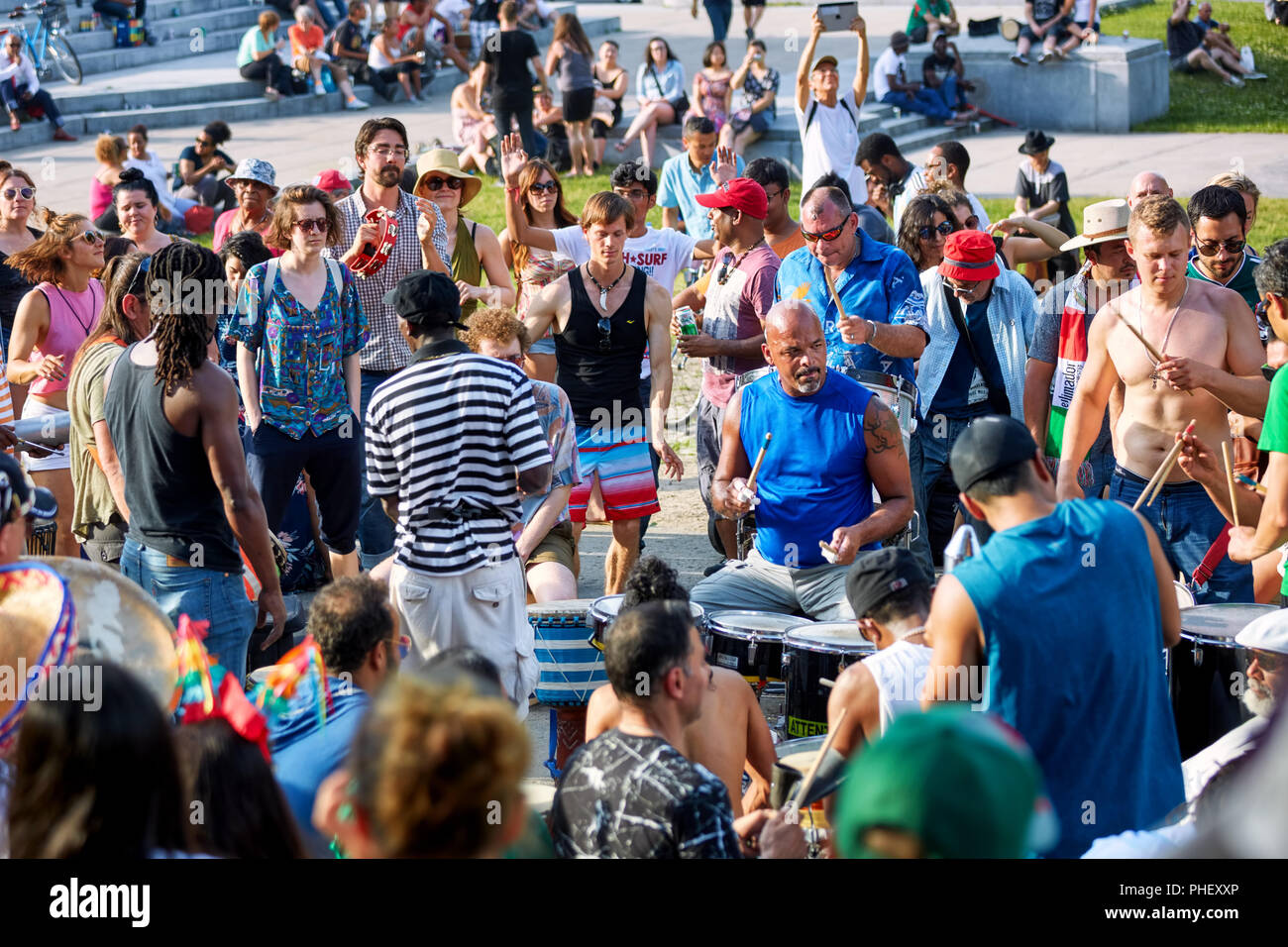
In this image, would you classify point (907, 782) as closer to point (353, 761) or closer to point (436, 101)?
point (353, 761)

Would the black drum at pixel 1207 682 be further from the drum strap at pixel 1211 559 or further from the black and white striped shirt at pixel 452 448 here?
the black and white striped shirt at pixel 452 448

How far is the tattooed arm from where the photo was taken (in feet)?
19.0

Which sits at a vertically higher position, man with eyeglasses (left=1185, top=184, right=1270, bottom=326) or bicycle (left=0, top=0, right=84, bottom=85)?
bicycle (left=0, top=0, right=84, bottom=85)

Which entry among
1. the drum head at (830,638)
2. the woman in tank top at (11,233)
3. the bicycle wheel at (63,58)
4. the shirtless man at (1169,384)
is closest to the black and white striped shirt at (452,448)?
the drum head at (830,638)

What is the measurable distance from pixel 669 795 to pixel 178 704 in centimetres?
147

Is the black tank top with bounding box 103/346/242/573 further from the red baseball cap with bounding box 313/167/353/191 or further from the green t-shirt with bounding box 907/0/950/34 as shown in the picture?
→ the green t-shirt with bounding box 907/0/950/34

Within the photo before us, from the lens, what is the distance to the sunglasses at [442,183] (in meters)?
7.87

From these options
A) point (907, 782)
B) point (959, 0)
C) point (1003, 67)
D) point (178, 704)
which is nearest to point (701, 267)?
point (178, 704)

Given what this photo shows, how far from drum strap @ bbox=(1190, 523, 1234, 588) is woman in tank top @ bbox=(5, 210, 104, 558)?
4.89m

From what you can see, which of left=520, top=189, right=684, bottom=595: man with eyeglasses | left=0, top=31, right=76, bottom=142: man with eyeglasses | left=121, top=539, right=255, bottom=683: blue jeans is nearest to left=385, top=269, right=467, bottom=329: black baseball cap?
left=121, top=539, right=255, bottom=683: blue jeans

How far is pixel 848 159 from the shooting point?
37.6ft

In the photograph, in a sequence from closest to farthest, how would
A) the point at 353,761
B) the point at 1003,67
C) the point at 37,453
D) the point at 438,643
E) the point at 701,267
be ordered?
the point at 353,761 → the point at 438,643 → the point at 37,453 → the point at 701,267 → the point at 1003,67

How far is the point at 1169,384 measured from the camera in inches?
224
